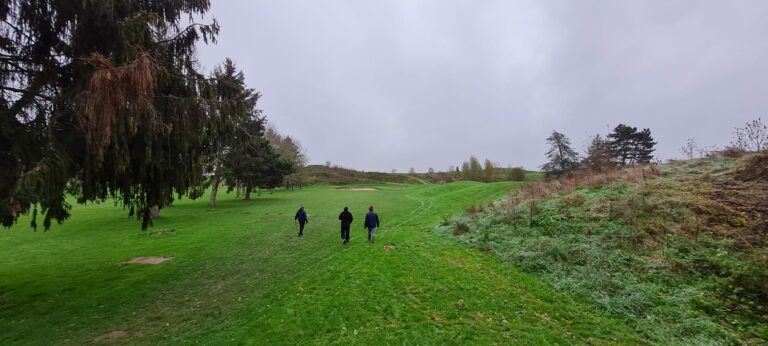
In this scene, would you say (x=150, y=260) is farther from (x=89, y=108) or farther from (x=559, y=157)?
(x=559, y=157)

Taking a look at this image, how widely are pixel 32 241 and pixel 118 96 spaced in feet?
67.9

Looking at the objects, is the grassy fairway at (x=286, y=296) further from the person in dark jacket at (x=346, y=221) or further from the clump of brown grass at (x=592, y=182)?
the clump of brown grass at (x=592, y=182)

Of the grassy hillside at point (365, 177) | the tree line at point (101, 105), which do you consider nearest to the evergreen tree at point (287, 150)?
the grassy hillside at point (365, 177)

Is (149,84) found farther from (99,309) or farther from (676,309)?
(676,309)

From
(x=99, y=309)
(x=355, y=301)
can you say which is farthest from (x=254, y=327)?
(x=99, y=309)

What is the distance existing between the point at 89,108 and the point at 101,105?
21cm

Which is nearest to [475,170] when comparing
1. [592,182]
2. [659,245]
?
[592,182]

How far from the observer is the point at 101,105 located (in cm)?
621

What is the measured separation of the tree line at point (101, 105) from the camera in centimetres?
635

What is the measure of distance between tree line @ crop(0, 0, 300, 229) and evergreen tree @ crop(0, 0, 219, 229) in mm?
23

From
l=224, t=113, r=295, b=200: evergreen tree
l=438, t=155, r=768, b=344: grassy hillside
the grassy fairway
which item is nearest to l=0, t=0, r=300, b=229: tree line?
the grassy fairway

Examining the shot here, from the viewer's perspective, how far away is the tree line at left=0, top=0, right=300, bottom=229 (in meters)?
6.35

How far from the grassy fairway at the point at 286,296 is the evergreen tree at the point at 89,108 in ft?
10.2

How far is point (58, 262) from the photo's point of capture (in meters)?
15.0
